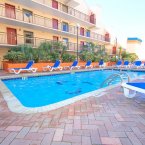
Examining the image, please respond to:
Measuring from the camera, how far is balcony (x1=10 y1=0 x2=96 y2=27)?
1621 centimetres

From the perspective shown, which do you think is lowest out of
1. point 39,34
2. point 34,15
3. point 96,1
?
point 39,34

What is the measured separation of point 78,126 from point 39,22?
1650 cm

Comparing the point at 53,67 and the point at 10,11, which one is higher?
the point at 10,11

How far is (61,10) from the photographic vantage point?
20562 millimetres

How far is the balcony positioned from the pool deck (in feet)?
48.7

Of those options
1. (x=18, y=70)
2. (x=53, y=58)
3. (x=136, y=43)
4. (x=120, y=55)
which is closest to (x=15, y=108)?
(x=18, y=70)

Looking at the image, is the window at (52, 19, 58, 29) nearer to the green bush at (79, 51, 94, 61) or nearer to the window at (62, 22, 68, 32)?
the window at (62, 22, 68, 32)

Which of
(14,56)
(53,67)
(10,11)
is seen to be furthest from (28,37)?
(53,67)

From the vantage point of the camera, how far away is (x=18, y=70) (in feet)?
36.6

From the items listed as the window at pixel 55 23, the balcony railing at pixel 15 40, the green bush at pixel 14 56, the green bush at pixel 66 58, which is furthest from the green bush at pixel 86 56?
the green bush at pixel 14 56

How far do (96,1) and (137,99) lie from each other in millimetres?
28578

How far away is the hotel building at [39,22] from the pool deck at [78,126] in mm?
12249

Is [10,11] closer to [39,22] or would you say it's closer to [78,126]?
[39,22]

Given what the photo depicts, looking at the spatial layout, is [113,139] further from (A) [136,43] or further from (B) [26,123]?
(A) [136,43]
